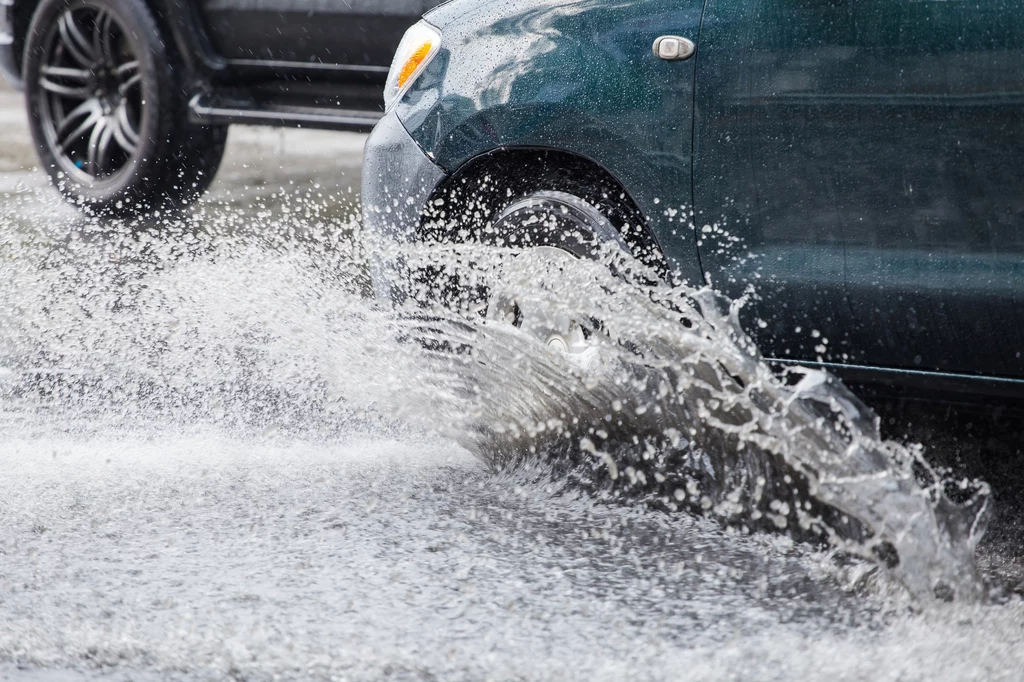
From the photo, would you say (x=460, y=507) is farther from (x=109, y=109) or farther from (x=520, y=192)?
(x=109, y=109)

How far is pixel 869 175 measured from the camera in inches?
120

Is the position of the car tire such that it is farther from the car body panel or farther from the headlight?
the car body panel

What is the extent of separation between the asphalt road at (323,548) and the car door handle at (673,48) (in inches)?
44.4

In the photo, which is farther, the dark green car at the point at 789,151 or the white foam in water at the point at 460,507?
the dark green car at the point at 789,151

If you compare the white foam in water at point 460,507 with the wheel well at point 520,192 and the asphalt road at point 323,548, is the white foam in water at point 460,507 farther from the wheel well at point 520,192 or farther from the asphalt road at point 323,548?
the wheel well at point 520,192

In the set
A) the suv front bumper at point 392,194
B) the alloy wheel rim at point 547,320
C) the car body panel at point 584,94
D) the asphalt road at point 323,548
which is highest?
the car body panel at point 584,94

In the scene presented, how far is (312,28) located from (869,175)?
11.0ft

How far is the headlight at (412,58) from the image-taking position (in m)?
3.74

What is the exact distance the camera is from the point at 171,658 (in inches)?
93.1

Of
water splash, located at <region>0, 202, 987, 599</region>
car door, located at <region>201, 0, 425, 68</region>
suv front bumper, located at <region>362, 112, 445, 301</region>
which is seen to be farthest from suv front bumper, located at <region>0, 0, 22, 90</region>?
suv front bumper, located at <region>362, 112, 445, 301</region>

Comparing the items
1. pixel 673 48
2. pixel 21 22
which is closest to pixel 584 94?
pixel 673 48

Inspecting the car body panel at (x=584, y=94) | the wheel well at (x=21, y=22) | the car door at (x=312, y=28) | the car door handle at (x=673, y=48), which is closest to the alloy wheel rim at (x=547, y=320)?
the car body panel at (x=584, y=94)

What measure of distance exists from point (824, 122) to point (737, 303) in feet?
1.64

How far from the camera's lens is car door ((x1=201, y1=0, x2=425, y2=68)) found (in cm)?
553
